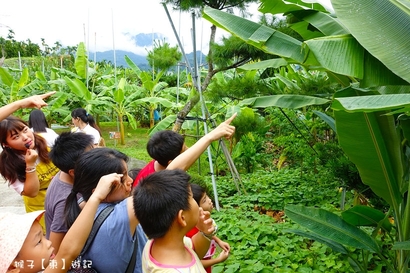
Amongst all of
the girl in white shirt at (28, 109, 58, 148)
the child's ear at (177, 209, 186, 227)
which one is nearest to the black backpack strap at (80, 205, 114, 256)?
the child's ear at (177, 209, 186, 227)

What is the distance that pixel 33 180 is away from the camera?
193cm

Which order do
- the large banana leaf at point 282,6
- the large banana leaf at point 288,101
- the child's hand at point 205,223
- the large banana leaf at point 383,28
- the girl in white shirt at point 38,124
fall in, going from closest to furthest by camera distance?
the child's hand at point 205,223 → the large banana leaf at point 383,28 → the large banana leaf at point 282,6 → the large banana leaf at point 288,101 → the girl in white shirt at point 38,124

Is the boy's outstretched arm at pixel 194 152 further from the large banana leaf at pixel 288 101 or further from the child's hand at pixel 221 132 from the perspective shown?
the large banana leaf at pixel 288 101

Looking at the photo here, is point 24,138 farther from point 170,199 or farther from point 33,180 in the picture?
point 170,199

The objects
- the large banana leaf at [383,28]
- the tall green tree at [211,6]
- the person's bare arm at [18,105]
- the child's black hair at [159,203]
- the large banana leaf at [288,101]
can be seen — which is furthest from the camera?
the tall green tree at [211,6]

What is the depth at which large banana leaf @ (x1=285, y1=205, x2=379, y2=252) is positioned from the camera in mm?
1956

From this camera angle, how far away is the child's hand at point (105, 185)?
1.23 metres

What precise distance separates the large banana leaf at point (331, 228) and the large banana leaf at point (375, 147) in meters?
0.26

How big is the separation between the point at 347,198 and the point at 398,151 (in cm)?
226

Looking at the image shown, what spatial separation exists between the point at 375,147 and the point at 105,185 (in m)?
1.45

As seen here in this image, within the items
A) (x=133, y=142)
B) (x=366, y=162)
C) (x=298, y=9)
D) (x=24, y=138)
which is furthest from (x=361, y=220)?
(x=133, y=142)

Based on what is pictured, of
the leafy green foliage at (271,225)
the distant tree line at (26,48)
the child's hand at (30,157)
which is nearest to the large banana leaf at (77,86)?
the leafy green foliage at (271,225)

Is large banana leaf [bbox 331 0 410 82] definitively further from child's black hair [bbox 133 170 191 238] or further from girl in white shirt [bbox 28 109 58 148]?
girl in white shirt [bbox 28 109 58 148]

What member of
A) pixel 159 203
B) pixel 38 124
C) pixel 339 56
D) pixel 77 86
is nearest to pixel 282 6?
pixel 339 56
